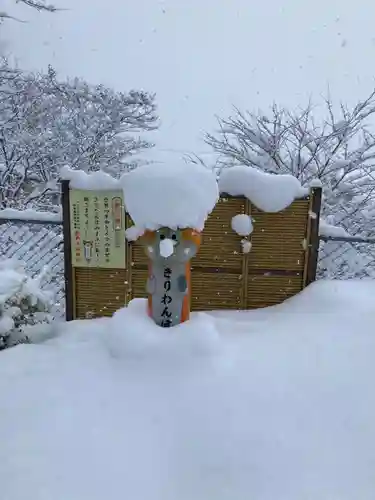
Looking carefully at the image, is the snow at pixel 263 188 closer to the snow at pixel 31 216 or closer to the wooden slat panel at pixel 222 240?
the wooden slat panel at pixel 222 240

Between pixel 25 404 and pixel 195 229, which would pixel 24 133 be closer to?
pixel 195 229

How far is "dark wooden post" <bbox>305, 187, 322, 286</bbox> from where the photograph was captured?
14.3 ft

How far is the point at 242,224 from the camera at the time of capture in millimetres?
4355

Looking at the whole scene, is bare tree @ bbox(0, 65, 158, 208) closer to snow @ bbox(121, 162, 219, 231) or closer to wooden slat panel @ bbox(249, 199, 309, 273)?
wooden slat panel @ bbox(249, 199, 309, 273)

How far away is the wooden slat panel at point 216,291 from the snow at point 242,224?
468mm

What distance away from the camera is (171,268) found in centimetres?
351

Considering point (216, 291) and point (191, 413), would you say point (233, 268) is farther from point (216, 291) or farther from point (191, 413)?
point (191, 413)

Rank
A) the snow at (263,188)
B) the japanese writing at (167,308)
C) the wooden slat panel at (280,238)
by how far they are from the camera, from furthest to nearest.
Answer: the wooden slat panel at (280,238) → the snow at (263,188) → the japanese writing at (167,308)

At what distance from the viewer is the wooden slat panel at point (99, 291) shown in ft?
15.0

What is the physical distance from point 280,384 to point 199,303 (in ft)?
6.20

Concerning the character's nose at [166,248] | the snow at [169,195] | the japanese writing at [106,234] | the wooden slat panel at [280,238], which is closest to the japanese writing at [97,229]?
the japanese writing at [106,234]

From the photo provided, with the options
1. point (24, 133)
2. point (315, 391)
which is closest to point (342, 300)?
point (315, 391)

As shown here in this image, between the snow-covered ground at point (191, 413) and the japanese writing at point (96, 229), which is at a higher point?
the japanese writing at point (96, 229)

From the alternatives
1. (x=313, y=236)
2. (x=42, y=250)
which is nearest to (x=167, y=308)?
(x=313, y=236)
